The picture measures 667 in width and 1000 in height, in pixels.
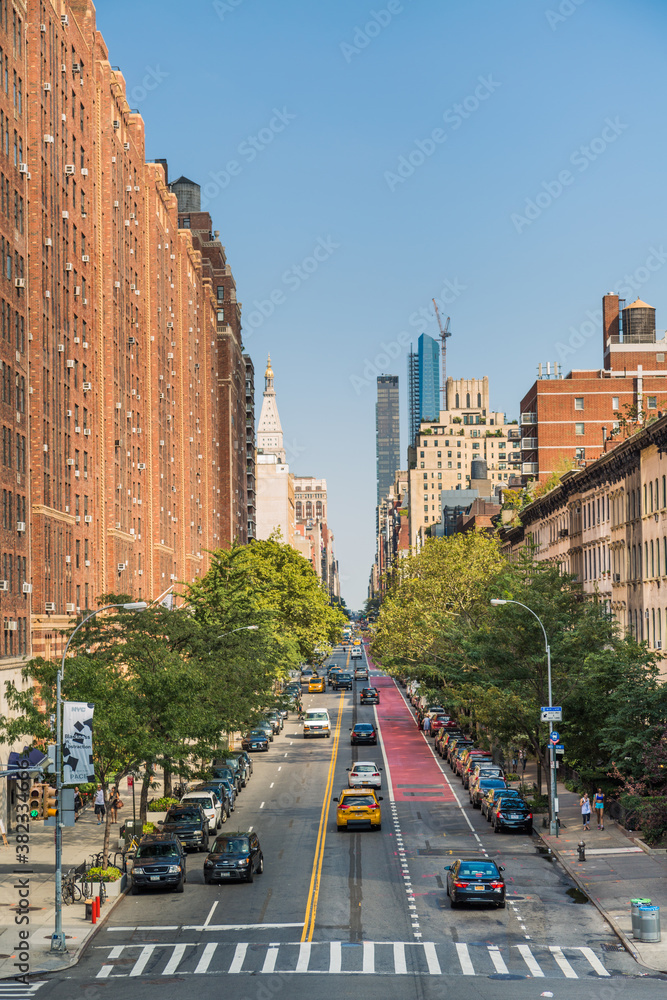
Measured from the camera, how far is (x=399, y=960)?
29328mm

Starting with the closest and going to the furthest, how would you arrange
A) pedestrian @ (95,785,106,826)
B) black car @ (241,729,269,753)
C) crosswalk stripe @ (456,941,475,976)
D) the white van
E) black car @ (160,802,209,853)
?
crosswalk stripe @ (456,941,475,976)
black car @ (160,802,209,853)
pedestrian @ (95,785,106,826)
black car @ (241,729,269,753)
the white van

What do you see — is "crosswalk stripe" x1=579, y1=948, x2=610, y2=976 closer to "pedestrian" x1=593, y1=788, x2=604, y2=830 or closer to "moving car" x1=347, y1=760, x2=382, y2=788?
"pedestrian" x1=593, y1=788, x2=604, y2=830

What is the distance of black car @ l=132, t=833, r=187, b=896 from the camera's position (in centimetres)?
3878

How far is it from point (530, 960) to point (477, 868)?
608 centimetres

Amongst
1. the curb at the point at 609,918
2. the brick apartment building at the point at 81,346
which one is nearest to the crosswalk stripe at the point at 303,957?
the curb at the point at 609,918

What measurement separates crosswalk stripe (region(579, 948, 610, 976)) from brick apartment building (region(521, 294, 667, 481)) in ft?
291

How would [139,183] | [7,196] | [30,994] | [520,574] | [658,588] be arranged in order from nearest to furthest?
[30,994], [7,196], [658,588], [520,574], [139,183]

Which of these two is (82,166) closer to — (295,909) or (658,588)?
(658,588)

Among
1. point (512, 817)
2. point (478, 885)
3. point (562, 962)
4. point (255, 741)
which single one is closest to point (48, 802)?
point (512, 817)

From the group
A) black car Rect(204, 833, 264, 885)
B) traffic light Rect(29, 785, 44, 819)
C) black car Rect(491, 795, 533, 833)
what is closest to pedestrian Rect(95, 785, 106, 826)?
traffic light Rect(29, 785, 44, 819)

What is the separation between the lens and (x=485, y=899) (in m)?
35.1

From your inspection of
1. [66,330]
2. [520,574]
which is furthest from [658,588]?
[66,330]

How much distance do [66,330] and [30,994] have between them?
48.8 m

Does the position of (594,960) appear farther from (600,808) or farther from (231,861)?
(600,808)
